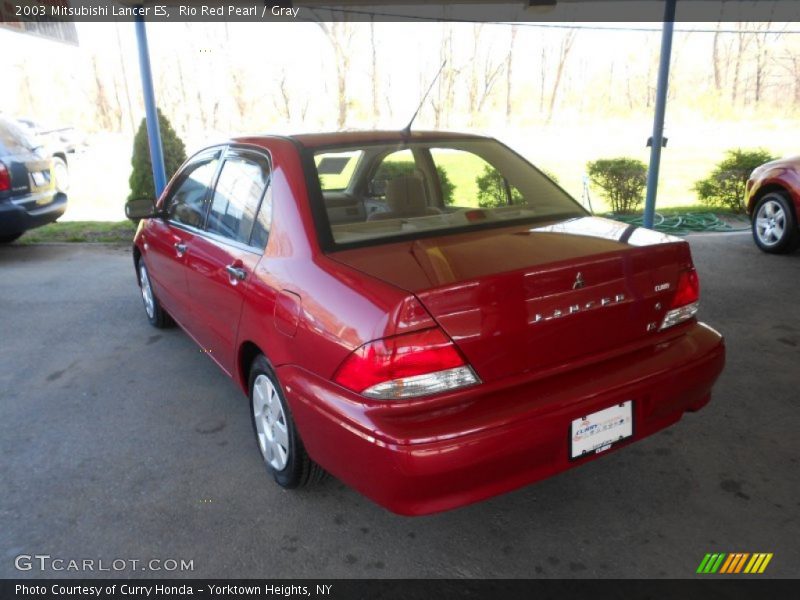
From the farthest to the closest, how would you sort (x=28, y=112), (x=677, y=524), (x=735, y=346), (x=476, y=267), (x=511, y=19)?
1. (x=28, y=112)
2. (x=511, y=19)
3. (x=735, y=346)
4. (x=677, y=524)
5. (x=476, y=267)

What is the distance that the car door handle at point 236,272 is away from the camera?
8.84 feet

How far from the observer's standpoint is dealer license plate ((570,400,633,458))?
2.08 meters

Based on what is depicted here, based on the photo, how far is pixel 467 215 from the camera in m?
2.75

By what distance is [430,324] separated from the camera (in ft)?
6.22

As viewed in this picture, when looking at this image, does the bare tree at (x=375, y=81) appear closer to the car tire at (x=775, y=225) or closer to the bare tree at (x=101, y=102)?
the bare tree at (x=101, y=102)

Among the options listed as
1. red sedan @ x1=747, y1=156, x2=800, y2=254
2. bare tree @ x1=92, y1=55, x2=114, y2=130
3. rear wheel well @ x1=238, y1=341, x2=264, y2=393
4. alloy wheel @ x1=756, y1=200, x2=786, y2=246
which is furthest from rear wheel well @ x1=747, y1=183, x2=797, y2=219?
bare tree @ x1=92, y1=55, x2=114, y2=130

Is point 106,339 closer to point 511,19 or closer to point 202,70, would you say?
point 511,19

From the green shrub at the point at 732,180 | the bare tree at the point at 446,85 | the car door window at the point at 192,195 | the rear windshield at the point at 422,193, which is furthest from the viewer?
the bare tree at the point at 446,85

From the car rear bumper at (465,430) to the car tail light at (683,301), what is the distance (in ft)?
0.74

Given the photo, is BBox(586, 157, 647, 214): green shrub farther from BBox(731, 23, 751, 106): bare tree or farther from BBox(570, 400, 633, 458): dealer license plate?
BBox(731, 23, 751, 106): bare tree

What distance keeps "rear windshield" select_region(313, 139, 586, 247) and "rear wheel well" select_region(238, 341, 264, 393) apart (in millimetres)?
733

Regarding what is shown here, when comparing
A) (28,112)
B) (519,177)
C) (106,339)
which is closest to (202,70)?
(28,112)

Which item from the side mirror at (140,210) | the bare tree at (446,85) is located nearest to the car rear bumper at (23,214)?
the side mirror at (140,210)

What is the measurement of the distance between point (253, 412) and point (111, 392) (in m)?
1.44
